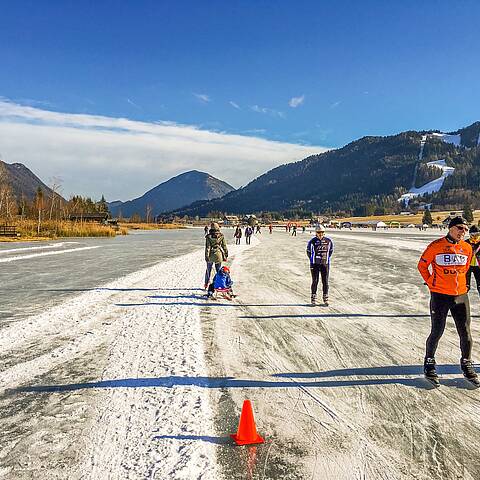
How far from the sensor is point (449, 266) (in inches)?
187

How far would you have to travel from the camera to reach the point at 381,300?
9.73 m

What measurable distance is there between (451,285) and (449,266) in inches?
8.9

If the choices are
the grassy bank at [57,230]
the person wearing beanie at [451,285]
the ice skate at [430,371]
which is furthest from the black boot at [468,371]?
the grassy bank at [57,230]

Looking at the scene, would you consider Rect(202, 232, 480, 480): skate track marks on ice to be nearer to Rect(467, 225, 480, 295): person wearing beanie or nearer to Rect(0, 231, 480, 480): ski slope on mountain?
Rect(0, 231, 480, 480): ski slope on mountain

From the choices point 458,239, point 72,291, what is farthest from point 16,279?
point 458,239

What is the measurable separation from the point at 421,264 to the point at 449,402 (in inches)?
→ 63.3

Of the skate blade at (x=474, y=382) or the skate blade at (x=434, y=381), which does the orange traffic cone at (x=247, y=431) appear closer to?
the skate blade at (x=434, y=381)

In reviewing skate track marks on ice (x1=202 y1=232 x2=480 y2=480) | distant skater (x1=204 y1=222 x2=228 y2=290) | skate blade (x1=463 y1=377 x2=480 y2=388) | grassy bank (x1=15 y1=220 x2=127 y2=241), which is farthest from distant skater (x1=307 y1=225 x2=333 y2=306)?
grassy bank (x1=15 y1=220 x2=127 y2=241)

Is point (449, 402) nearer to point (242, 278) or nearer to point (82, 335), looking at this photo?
point (82, 335)

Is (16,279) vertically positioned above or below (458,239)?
below

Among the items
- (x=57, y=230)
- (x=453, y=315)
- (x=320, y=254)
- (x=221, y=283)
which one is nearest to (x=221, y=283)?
(x=221, y=283)

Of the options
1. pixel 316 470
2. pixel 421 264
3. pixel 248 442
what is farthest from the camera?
pixel 421 264

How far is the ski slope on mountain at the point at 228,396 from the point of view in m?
3.14

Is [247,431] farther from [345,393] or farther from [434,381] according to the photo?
[434,381]
